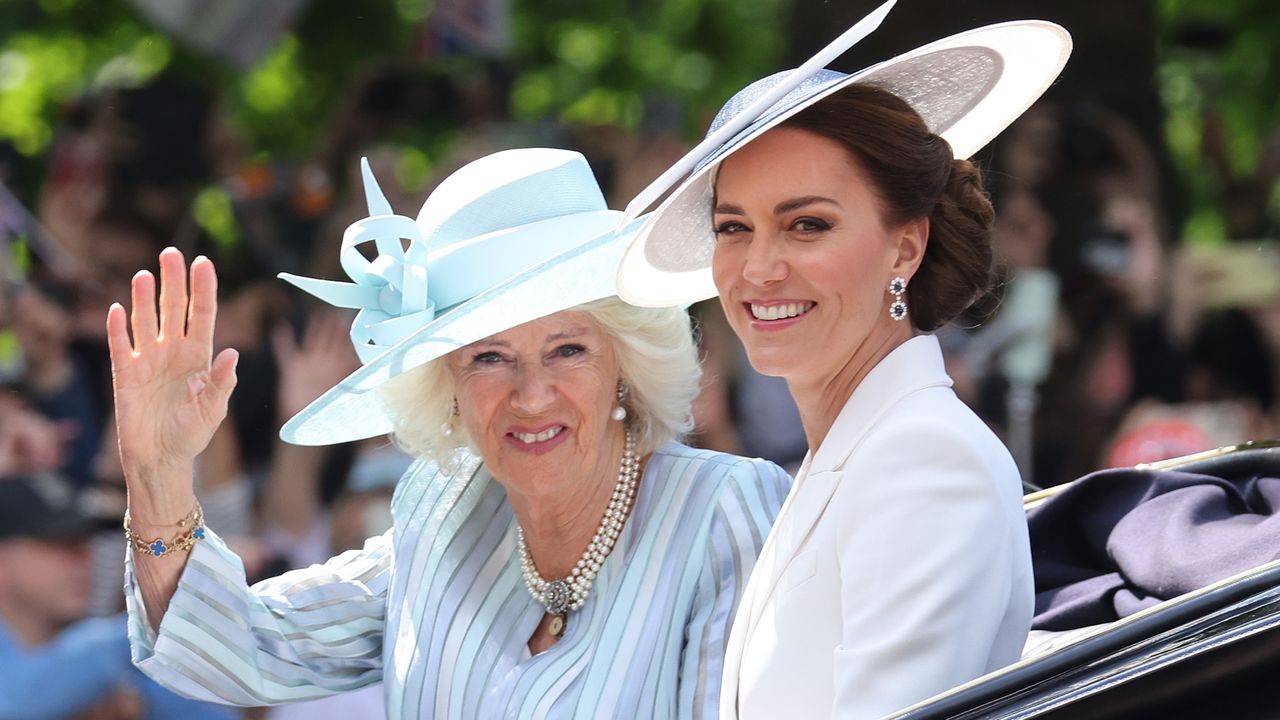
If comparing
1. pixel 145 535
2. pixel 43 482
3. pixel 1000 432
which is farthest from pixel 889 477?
pixel 1000 432

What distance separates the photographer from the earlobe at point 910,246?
1918 millimetres

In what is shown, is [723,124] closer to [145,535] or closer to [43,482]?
[145,535]

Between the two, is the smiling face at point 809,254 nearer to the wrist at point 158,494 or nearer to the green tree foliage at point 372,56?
the wrist at point 158,494

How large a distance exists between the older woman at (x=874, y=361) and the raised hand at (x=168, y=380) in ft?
2.67

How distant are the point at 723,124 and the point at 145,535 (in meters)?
1.14

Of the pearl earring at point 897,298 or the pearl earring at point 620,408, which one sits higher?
the pearl earring at point 620,408

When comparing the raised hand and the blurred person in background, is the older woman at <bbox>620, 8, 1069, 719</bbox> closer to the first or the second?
the raised hand

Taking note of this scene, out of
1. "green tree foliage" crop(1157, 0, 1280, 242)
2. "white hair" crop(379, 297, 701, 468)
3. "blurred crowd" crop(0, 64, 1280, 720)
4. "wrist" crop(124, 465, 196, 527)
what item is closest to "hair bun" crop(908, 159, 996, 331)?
"white hair" crop(379, 297, 701, 468)

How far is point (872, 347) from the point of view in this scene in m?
1.92

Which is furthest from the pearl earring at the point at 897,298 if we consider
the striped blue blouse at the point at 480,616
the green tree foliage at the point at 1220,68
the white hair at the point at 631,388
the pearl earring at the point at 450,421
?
the green tree foliage at the point at 1220,68

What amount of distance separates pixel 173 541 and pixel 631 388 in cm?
78

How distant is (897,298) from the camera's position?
1.93 m

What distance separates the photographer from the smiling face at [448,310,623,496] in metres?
2.55

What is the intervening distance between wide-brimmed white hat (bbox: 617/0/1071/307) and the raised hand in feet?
2.17
